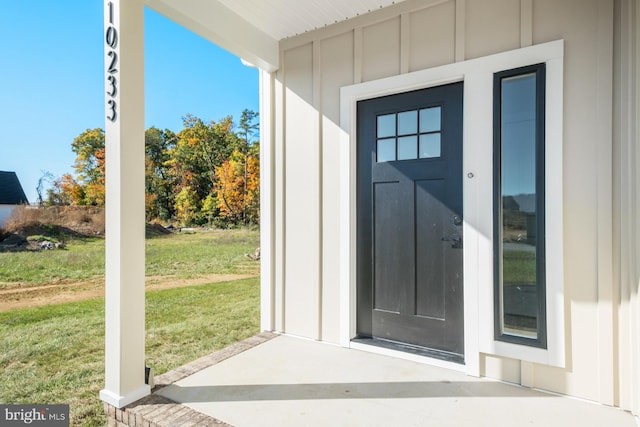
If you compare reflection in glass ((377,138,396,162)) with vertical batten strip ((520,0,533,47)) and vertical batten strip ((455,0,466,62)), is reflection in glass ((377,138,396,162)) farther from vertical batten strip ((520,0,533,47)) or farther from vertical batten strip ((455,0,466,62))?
vertical batten strip ((520,0,533,47))

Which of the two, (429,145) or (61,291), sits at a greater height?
(429,145)

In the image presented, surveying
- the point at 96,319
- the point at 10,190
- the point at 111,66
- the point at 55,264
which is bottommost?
the point at 96,319

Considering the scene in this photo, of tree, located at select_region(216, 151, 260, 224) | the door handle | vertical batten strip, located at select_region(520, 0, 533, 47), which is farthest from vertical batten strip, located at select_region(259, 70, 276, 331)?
tree, located at select_region(216, 151, 260, 224)

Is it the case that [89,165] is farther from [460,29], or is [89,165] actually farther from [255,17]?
[460,29]

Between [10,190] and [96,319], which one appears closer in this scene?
[96,319]

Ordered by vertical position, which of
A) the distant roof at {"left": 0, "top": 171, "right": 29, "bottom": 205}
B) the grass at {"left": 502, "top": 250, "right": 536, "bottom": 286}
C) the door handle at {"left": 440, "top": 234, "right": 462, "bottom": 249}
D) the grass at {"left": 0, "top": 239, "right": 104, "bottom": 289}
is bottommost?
the grass at {"left": 0, "top": 239, "right": 104, "bottom": 289}

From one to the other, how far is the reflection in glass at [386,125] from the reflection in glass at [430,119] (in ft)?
0.74

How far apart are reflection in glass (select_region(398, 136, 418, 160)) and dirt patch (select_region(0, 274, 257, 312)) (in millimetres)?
5456

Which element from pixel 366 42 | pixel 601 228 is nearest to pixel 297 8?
pixel 366 42

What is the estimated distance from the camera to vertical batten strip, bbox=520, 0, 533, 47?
2.06 m

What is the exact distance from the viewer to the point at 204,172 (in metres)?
8.00

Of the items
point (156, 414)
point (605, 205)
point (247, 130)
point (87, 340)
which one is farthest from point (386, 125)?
point (247, 130)

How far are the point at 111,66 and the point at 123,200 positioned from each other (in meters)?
0.79

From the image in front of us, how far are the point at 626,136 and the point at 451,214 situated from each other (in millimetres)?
1035
